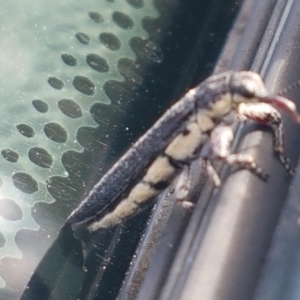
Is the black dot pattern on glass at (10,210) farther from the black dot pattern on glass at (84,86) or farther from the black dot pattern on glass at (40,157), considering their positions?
the black dot pattern on glass at (84,86)

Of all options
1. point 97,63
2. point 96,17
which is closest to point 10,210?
point 97,63

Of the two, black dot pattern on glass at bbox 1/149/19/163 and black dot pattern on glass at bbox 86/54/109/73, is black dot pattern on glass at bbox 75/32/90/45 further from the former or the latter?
black dot pattern on glass at bbox 1/149/19/163

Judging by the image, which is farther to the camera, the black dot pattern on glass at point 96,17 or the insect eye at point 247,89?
the black dot pattern on glass at point 96,17

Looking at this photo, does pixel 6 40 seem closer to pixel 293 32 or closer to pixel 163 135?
pixel 163 135

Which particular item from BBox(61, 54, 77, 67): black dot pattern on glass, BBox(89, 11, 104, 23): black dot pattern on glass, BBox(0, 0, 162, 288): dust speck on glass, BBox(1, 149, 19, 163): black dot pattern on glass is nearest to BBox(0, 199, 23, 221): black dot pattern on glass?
BBox(0, 0, 162, 288): dust speck on glass

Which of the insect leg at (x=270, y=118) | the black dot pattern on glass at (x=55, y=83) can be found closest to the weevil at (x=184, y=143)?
the insect leg at (x=270, y=118)

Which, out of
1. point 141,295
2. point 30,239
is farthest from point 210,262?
point 30,239

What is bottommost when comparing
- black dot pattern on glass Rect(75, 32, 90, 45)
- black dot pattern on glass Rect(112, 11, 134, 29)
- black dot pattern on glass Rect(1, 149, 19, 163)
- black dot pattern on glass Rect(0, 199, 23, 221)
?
black dot pattern on glass Rect(0, 199, 23, 221)
